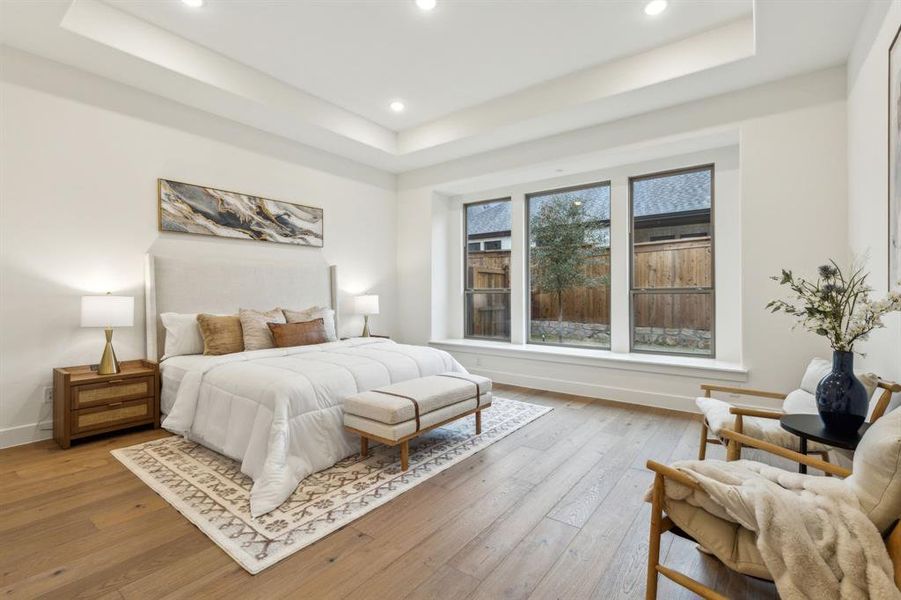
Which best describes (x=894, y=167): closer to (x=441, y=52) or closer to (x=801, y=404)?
(x=801, y=404)

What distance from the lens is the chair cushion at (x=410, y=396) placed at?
275 centimetres

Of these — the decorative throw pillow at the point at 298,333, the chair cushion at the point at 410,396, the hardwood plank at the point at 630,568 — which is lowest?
the hardwood plank at the point at 630,568

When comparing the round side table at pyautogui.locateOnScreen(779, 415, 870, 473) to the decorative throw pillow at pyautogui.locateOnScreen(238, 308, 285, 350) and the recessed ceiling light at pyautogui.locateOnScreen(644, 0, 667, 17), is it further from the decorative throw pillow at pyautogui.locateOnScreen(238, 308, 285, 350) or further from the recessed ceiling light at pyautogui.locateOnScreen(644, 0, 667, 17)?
the decorative throw pillow at pyautogui.locateOnScreen(238, 308, 285, 350)

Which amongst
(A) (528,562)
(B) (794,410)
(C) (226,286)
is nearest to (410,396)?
(A) (528,562)

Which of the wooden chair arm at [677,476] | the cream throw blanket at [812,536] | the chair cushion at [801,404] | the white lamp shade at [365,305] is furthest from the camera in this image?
the white lamp shade at [365,305]

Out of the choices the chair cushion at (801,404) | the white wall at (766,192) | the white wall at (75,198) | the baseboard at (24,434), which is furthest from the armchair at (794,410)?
the baseboard at (24,434)

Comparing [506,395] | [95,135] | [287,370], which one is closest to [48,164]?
[95,135]

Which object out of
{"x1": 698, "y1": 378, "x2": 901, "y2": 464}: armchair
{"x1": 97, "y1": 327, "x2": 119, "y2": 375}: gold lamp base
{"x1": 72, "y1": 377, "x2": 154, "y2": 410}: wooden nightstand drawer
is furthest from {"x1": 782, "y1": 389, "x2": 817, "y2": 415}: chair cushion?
{"x1": 97, "y1": 327, "x2": 119, "y2": 375}: gold lamp base

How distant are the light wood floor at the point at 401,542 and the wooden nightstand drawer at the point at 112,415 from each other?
0.26m

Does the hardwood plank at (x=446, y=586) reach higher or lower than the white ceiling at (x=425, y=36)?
lower

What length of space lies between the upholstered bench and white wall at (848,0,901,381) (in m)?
2.47

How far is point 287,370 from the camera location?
118 inches

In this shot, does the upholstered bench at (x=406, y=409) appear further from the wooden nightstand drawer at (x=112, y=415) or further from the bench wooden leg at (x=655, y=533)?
the wooden nightstand drawer at (x=112, y=415)

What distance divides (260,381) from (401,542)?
140cm
